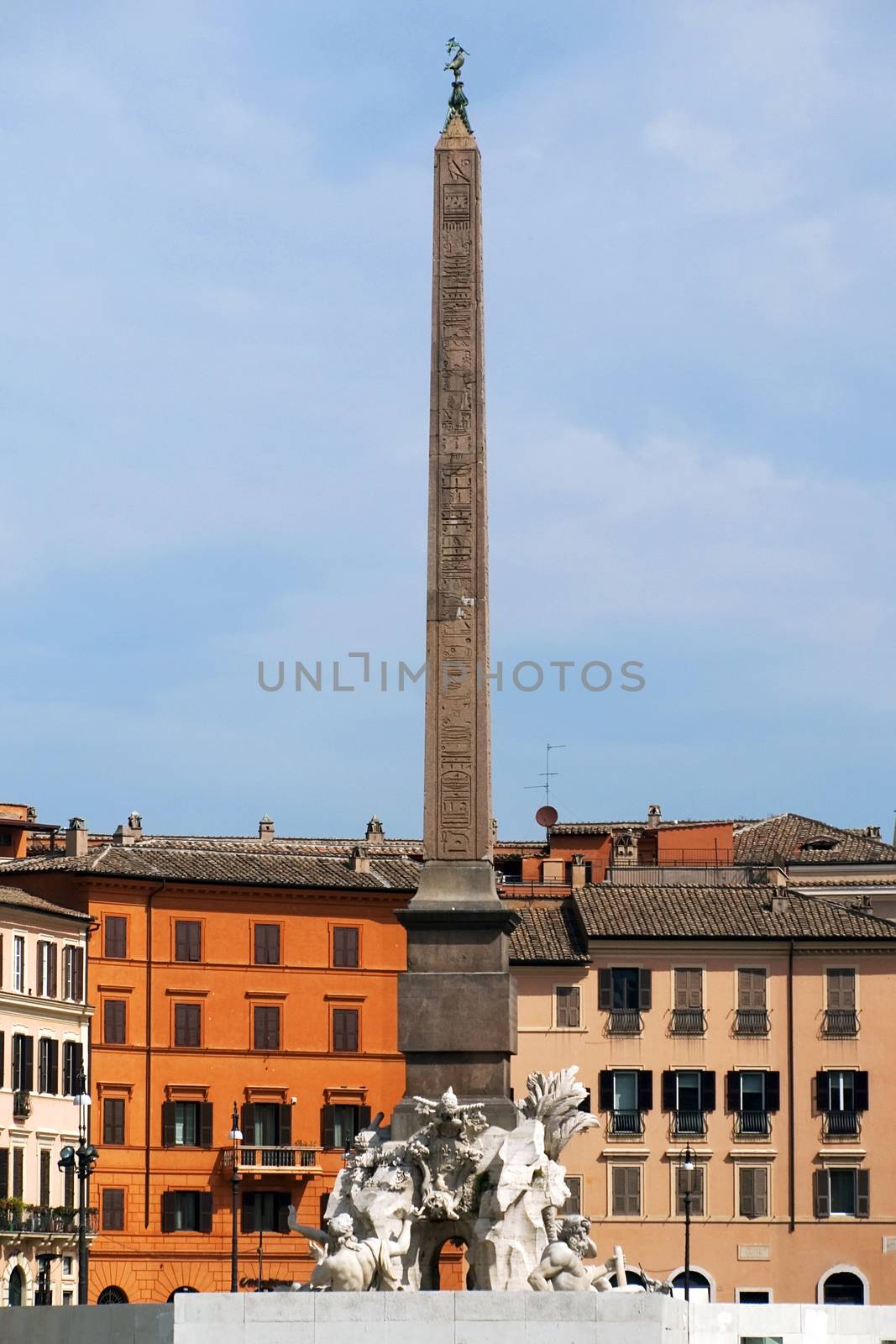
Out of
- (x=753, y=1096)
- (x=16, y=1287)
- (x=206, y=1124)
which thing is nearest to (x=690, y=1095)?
(x=753, y=1096)

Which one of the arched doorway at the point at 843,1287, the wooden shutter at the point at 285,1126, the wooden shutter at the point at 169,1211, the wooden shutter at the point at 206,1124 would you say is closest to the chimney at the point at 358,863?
the wooden shutter at the point at 285,1126

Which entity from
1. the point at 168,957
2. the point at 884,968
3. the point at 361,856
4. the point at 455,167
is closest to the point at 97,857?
the point at 168,957

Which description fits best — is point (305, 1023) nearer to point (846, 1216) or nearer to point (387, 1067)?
point (387, 1067)

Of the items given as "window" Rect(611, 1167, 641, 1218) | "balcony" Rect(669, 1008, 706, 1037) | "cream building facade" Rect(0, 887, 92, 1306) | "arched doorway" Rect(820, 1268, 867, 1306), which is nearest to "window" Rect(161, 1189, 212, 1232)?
"cream building facade" Rect(0, 887, 92, 1306)

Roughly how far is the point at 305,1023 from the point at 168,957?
11.3ft

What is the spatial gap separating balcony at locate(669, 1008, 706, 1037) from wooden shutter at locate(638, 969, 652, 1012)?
582mm

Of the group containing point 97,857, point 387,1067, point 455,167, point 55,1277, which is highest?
point 455,167

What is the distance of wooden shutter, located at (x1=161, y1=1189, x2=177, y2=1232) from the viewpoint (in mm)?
62562

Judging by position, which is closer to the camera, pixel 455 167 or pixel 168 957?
pixel 455 167

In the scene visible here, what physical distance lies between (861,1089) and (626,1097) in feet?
15.9

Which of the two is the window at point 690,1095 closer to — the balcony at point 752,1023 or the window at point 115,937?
the balcony at point 752,1023

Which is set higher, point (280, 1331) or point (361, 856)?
point (361, 856)

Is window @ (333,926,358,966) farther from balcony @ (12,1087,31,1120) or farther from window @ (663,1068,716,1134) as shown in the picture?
balcony @ (12,1087,31,1120)

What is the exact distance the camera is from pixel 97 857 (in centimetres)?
6425
